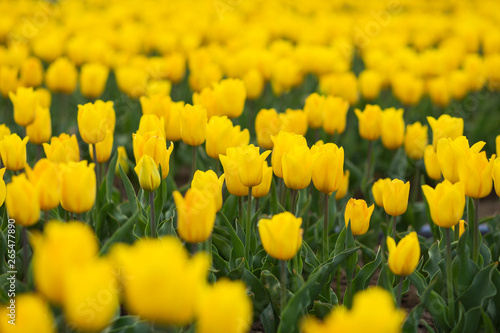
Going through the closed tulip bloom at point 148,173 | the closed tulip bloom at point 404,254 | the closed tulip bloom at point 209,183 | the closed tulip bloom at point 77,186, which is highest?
the closed tulip bloom at point 77,186

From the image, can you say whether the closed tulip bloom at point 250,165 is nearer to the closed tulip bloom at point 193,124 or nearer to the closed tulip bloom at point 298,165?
the closed tulip bloom at point 298,165

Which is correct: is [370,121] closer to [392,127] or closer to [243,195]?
[392,127]

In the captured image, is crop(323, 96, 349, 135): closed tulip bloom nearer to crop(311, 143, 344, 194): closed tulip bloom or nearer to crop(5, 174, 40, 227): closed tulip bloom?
crop(311, 143, 344, 194): closed tulip bloom

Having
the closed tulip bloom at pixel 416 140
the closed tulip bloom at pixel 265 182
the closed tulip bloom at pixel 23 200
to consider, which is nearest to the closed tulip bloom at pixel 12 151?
the closed tulip bloom at pixel 23 200

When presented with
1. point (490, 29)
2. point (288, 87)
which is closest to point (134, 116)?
point (288, 87)

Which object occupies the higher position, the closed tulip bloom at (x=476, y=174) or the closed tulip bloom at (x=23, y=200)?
the closed tulip bloom at (x=23, y=200)


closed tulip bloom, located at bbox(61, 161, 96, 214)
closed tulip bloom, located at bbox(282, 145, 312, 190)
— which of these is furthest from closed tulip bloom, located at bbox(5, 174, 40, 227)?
closed tulip bloom, located at bbox(282, 145, 312, 190)

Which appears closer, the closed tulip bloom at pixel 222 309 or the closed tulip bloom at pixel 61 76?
the closed tulip bloom at pixel 222 309

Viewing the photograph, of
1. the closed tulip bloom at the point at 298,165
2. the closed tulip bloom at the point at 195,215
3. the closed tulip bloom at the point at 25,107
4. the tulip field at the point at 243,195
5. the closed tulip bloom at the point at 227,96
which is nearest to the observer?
the tulip field at the point at 243,195
